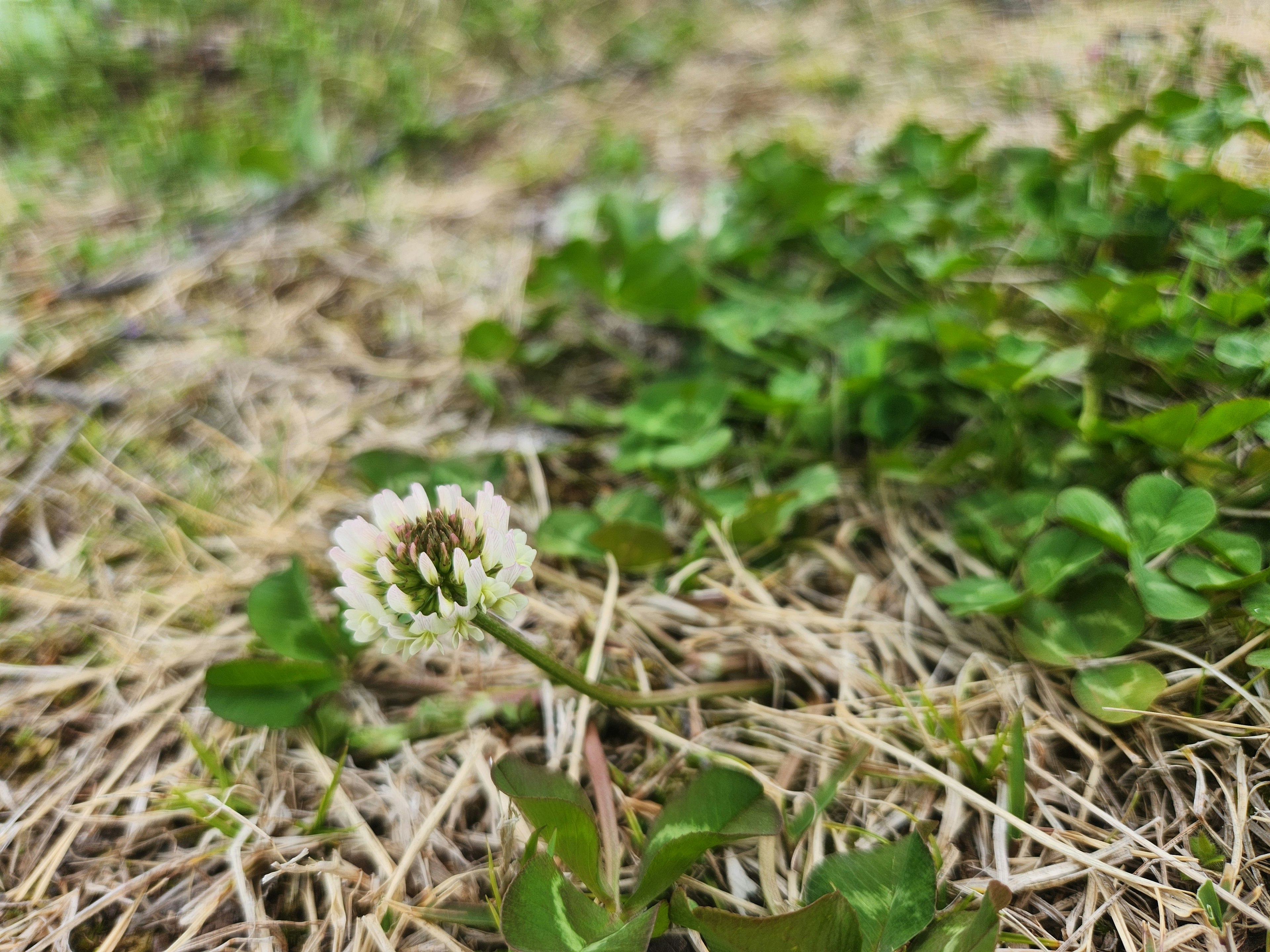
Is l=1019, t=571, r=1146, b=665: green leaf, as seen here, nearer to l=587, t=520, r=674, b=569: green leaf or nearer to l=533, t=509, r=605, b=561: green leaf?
l=587, t=520, r=674, b=569: green leaf

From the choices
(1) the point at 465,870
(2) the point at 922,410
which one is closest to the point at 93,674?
(1) the point at 465,870

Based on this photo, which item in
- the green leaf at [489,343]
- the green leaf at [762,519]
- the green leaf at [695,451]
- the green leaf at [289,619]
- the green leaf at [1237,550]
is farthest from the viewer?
the green leaf at [489,343]

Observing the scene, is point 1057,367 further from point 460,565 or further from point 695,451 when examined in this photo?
point 460,565

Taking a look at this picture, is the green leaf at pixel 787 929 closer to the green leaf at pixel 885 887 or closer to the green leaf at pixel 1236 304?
the green leaf at pixel 885 887

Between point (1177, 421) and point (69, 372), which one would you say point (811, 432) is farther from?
point (69, 372)

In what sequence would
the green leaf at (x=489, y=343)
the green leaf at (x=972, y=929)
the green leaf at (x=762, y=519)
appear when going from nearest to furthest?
the green leaf at (x=972, y=929) → the green leaf at (x=762, y=519) → the green leaf at (x=489, y=343)

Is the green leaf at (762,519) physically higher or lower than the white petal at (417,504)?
lower

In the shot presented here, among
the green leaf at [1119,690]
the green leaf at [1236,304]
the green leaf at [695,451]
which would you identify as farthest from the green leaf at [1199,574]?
the green leaf at [695,451]
